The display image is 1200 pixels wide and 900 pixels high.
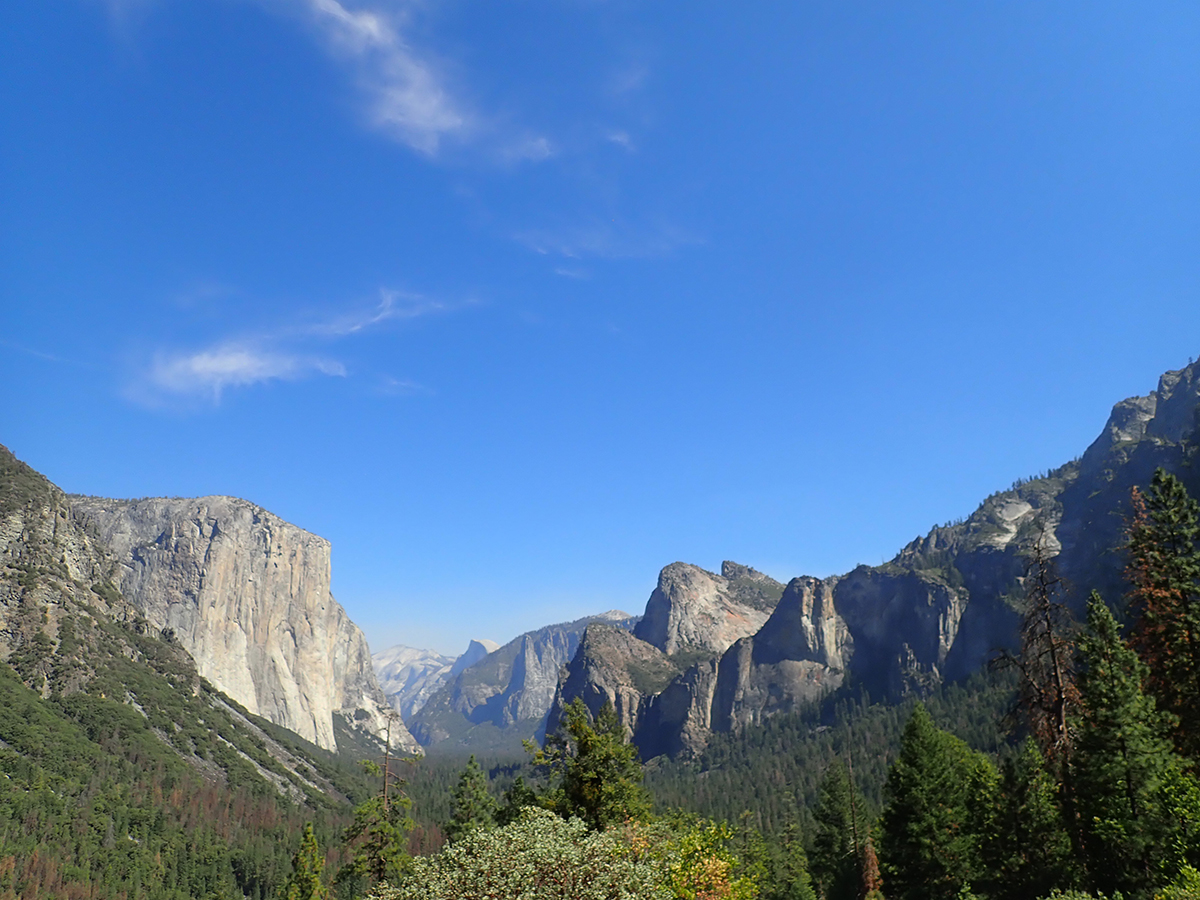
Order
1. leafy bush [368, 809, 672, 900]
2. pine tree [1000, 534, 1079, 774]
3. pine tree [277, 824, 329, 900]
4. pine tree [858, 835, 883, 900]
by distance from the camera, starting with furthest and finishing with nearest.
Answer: pine tree [858, 835, 883, 900], pine tree [277, 824, 329, 900], pine tree [1000, 534, 1079, 774], leafy bush [368, 809, 672, 900]

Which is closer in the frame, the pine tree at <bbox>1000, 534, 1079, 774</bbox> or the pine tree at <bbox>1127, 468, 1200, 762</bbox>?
the pine tree at <bbox>1000, 534, 1079, 774</bbox>

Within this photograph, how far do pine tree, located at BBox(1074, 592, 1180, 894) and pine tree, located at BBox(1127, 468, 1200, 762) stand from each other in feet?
11.7

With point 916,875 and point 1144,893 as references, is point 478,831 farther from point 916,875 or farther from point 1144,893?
point 916,875

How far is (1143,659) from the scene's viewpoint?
4209 cm

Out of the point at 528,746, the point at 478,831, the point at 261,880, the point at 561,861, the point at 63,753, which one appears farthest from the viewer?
the point at 63,753

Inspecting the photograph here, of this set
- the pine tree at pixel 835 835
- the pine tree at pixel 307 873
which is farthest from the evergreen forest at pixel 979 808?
the pine tree at pixel 835 835

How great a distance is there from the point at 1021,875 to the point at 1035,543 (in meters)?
33.4

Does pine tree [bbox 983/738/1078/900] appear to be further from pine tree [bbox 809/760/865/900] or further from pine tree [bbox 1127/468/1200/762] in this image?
pine tree [bbox 809/760/865/900]

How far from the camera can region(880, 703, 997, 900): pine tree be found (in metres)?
47.3

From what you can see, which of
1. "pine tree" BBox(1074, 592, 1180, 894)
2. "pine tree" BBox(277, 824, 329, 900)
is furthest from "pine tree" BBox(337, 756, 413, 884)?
"pine tree" BBox(1074, 592, 1180, 894)

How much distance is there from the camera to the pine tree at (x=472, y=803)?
6450 cm

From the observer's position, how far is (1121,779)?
106 ft

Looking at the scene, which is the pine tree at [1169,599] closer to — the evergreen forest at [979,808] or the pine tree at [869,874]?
the evergreen forest at [979,808]

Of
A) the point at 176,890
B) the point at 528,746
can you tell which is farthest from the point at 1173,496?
the point at 176,890
